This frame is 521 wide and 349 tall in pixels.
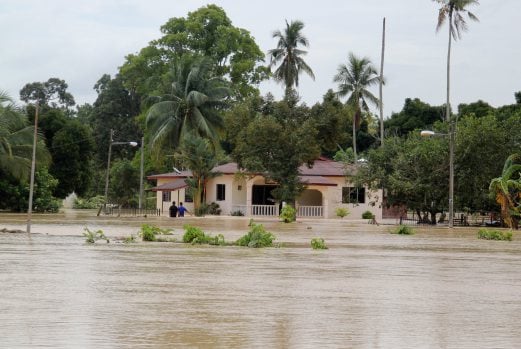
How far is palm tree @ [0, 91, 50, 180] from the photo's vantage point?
55.1 metres

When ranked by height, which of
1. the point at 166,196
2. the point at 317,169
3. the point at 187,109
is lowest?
the point at 166,196

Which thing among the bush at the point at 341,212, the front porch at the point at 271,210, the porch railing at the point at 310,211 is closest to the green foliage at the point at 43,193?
the front porch at the point at 271,210

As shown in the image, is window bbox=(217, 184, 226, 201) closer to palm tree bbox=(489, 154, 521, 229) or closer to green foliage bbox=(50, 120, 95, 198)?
green foliage bbox=(50, 120, 95, 198)

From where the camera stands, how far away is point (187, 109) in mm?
65062

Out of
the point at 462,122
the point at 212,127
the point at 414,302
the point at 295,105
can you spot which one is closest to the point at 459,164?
the point at 462,122

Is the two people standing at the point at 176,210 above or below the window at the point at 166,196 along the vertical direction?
below

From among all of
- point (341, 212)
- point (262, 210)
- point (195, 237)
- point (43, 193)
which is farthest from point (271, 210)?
point (195, 237)

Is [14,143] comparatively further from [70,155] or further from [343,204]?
[343,204]

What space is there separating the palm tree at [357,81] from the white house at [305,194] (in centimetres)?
1071

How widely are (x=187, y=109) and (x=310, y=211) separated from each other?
461 inches

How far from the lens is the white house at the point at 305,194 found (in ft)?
197

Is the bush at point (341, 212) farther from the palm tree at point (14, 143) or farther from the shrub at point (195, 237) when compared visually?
the shrub at point (195, 237)

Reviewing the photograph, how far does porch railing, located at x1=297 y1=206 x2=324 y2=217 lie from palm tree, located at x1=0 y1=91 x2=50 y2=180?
16727mm

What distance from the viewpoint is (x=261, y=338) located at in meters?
9.73
